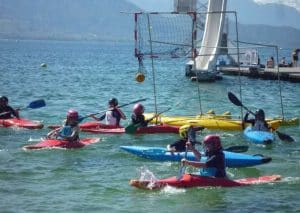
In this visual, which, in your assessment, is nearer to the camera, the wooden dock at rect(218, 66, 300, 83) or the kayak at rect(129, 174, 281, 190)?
the kayak at rect(129, 174, 281, 190)

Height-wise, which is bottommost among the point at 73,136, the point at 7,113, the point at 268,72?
the point at 73,136

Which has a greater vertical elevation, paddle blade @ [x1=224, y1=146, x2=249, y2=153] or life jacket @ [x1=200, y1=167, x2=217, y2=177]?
paddle blade @ [x1=224, y1=146, x2=249, y2=153]

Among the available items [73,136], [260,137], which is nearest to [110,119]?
[73,136]

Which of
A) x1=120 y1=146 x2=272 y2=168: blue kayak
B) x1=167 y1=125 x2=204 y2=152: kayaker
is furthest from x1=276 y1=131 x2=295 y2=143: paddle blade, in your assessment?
x1=167 y1=125 x2=204 y2=152: kayaker

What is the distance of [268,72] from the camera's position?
53719 millimetres

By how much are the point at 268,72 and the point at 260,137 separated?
32019mm

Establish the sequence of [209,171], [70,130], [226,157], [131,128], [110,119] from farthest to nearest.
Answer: [110,119] < [131,128] < [70,130] < [226,157] < [209,171]

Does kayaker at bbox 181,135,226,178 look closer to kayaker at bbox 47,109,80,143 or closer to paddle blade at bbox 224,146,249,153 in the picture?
paddle blade at bbox 224,146,249,153

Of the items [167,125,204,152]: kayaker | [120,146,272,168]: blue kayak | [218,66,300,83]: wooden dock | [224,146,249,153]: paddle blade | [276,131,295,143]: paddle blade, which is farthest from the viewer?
[218,66,300,83]: wooden dock

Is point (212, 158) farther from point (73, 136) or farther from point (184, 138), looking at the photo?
point (73, 136)

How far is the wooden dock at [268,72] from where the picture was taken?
50406 millimetres

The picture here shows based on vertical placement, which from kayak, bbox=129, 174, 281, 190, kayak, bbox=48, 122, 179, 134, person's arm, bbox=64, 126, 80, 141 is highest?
person's arm, bbox=64, 126, 80, 141

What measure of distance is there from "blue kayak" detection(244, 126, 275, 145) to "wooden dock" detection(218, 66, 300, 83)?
2628cm

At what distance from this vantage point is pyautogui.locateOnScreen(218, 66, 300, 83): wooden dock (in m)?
50.4
